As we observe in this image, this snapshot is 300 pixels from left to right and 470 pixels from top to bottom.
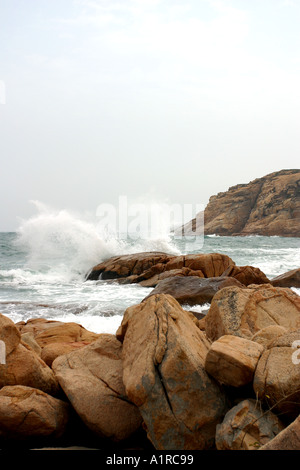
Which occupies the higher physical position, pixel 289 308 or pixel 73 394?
pixel 289 308

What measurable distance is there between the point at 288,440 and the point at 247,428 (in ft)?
1.33

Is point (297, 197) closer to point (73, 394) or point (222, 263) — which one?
point (222, 263)

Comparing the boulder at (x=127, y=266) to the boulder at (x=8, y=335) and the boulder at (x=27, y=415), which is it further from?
the boulder at (x=27, y=415)

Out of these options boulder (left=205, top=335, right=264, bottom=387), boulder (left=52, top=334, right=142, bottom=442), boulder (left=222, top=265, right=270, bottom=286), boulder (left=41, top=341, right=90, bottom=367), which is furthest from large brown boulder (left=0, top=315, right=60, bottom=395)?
boulder (left=222, top=265, right=270, bottom=286)

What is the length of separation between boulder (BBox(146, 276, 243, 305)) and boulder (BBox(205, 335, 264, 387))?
6671mm

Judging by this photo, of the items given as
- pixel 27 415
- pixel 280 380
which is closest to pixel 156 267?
pixel 27 415

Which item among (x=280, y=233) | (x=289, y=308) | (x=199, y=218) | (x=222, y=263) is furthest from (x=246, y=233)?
(x=289, y=308)

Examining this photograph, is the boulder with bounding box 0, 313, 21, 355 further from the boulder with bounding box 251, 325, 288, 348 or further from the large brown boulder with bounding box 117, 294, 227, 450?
the boulder with bounding box 251, 325, 288, 348

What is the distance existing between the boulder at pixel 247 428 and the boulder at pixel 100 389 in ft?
3.16

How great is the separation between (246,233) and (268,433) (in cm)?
7314

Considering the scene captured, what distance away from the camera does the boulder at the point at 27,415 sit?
3.45 metres

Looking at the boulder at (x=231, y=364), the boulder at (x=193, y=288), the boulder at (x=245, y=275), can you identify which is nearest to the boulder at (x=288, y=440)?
the boulder at (x=231, y=364)

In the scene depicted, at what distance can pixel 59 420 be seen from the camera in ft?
11.9
